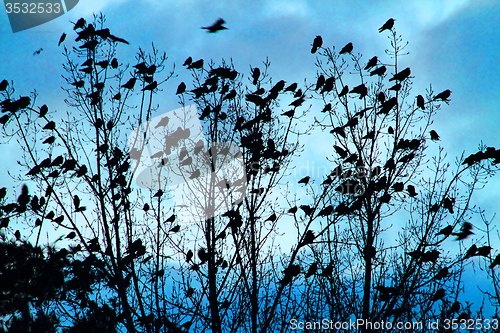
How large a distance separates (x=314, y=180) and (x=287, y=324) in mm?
3360

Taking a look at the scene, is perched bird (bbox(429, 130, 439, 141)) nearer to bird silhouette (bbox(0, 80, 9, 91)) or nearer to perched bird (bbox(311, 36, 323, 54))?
perched bird (bbox(311, 36, 323, 54))

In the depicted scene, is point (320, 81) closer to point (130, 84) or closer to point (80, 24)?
point (130, 84)

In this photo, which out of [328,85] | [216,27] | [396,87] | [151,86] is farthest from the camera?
[396,87]

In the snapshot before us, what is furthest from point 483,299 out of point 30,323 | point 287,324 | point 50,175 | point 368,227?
Result: point 50,175

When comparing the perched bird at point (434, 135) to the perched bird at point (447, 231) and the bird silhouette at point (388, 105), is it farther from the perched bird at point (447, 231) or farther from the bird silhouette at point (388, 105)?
the perched bird at point (447, 231)

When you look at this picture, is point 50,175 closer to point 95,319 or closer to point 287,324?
point 95,319

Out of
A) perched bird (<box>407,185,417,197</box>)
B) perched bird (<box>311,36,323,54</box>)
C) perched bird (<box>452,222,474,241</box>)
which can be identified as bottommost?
perched bird (<box>452,222,474,241</box>)

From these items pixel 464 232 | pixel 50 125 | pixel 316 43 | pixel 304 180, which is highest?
pixel 316 43

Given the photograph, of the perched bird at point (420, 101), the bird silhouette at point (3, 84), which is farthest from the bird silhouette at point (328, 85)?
the bird silhouette at point (3, 84)

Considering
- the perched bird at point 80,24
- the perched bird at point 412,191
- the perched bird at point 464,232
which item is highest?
the perched bird at point 80,24

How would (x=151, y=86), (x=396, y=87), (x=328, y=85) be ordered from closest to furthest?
1. (x=151, y=86)
2. (x=328, y=85)
3. (x=396, y=87)

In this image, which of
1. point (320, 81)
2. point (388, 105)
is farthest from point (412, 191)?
point (320, 81)

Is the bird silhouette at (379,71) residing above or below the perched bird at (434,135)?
above

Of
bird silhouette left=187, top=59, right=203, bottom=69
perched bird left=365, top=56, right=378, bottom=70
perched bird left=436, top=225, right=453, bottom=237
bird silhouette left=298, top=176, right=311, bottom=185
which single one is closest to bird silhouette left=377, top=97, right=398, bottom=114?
perched bird left=365, top=56, right=378, bottom=70
